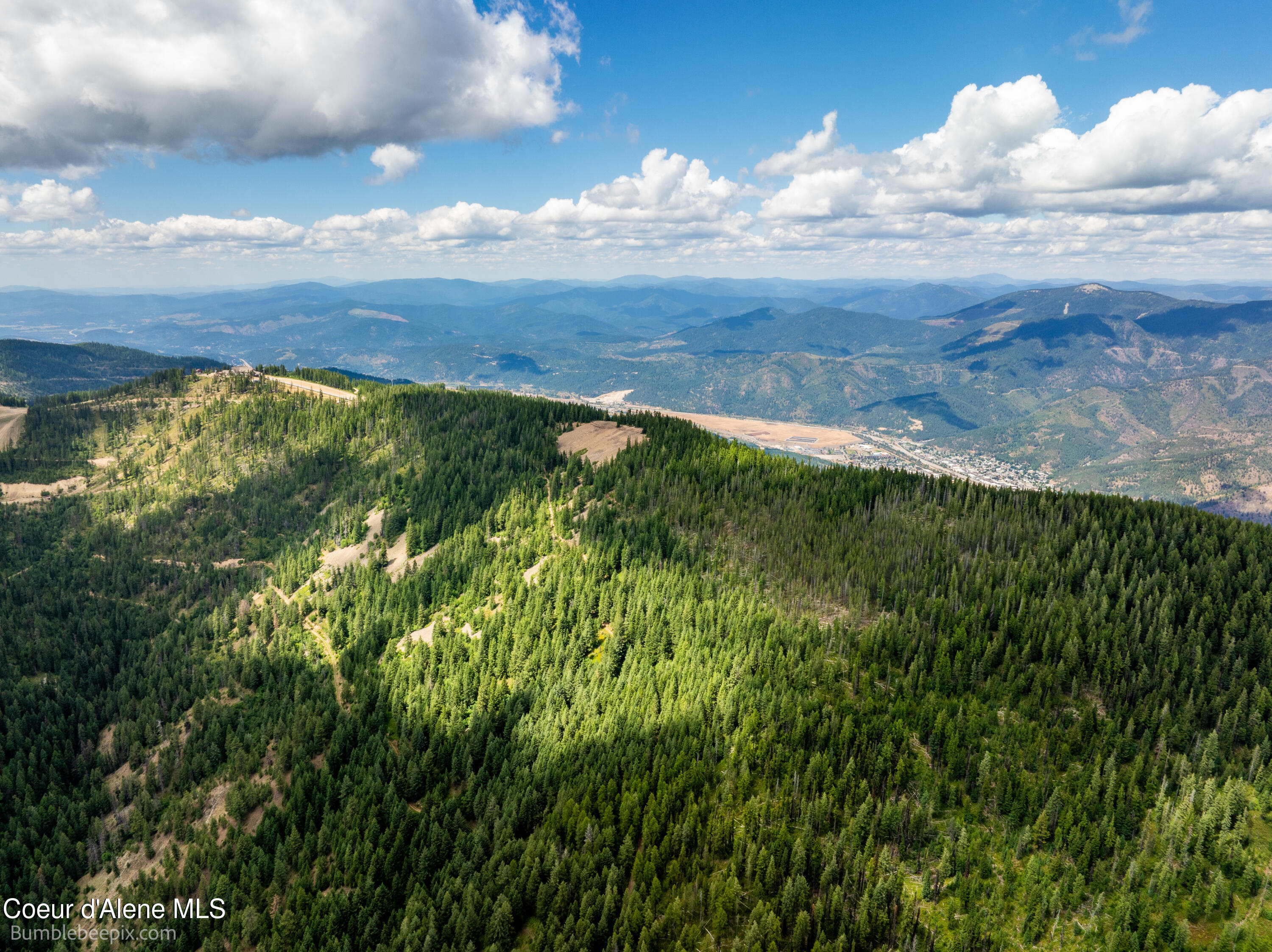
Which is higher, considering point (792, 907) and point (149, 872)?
point (792, 907)

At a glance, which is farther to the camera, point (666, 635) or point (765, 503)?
point (765, 503)

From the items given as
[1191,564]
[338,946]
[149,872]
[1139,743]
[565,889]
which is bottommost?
[149,872]

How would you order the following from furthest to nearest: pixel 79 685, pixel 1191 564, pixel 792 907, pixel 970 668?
pixel 79 685, pixel 1191 564, pixel 970 668, pixel 792 907

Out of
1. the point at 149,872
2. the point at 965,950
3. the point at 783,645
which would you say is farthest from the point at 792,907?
the point at 149,872

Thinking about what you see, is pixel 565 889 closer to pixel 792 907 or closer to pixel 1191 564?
pixel 792 907

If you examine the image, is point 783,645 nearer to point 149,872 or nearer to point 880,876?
point 880,876

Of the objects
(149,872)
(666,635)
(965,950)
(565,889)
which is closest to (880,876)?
(965,950)

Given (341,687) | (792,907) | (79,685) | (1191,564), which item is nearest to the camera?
(792,907)
